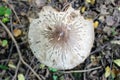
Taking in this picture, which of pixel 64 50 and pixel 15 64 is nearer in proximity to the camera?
pixel 64 50

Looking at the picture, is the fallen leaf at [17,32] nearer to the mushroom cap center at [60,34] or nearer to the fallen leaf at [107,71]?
the mushroom cap center at [60,34]

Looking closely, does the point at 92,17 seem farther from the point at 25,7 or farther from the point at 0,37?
the point at 0,37

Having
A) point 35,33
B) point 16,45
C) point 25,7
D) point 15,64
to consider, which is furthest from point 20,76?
point 25,7

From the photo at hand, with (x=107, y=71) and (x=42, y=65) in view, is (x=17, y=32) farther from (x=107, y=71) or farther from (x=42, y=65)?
(x=107, y=71)

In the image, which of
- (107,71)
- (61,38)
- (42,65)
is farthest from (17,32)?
(107,71)

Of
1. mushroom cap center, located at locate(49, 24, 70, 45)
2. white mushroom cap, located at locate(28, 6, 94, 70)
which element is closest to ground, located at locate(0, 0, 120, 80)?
A: white mushroom cap, located at locate(28, 6, 94, 70)

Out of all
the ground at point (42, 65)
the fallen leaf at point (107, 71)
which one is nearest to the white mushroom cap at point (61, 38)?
the ground at point (42, 65)

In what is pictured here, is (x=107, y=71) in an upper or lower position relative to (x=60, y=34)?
lower

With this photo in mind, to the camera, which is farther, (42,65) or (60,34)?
(42,65)
